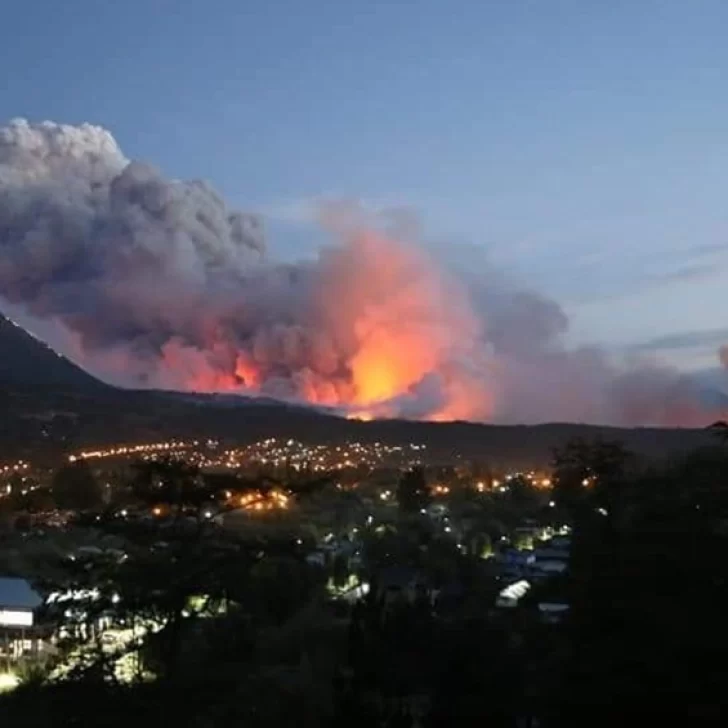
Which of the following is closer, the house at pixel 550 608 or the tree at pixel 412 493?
the house at pixel 550 608

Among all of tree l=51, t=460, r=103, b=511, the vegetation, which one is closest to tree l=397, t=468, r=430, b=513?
tree l=51, t=460, r=103, b=511

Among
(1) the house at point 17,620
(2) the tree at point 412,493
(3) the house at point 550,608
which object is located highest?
(2) the tree at point 412,493

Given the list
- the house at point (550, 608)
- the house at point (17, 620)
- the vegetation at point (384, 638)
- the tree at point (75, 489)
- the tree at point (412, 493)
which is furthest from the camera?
the tree at point (412, 493)

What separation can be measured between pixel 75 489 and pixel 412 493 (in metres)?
12.5

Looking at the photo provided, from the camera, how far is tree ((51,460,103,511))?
3760 centimetres

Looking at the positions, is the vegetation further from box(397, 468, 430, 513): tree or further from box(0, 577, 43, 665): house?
box(397, 468, 430, 513): tree

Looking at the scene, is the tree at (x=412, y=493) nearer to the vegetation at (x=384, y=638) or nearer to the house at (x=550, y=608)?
the house at (x=550, y=608)

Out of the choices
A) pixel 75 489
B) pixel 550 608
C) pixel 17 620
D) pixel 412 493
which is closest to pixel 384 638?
pixel 550 608

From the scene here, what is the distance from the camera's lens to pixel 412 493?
148 feet

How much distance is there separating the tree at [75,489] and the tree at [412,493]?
10.6 metres

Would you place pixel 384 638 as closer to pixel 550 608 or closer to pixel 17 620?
pixel 550 608

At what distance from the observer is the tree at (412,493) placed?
4372 centimetres

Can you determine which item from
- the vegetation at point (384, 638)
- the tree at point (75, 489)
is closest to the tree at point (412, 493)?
the tree at point (75, 489)

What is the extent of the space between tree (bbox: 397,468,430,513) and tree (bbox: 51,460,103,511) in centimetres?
1060
